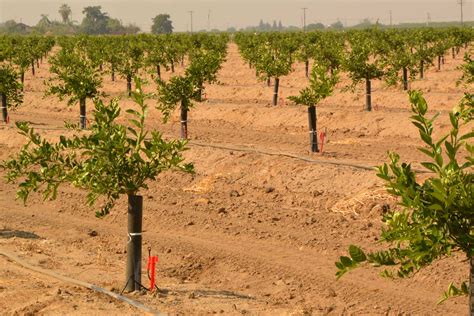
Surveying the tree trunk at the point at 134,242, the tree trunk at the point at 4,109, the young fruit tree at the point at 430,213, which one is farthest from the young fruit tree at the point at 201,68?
the young fruit tree at the point at 430,213

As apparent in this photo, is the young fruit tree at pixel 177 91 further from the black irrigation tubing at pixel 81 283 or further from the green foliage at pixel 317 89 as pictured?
the black irrigation tubing at pixel 81 283

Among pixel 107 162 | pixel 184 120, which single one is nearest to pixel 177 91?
pixel 184 120

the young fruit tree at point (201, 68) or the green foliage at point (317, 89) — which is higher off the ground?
the young fruit tree at point (201, 68)

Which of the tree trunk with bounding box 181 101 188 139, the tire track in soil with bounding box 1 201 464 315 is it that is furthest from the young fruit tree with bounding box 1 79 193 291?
the tree trunk with bounding box 181 101 188 139

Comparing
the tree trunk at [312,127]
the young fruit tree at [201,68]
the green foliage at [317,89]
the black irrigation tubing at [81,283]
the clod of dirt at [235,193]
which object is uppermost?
the young fruit tree at [201,68]

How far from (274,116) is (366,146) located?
8.23 metres

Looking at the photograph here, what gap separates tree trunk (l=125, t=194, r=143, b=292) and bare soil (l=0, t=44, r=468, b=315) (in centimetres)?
36

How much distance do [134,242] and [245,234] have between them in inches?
226

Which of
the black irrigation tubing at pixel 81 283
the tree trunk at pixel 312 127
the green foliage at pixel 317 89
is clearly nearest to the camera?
the black irrigation tubing at pixel 81 283

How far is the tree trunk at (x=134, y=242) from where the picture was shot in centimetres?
1424

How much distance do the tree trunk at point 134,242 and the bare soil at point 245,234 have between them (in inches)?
14.1

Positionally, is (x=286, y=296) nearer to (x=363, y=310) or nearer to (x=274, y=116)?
(x=363, y=310)

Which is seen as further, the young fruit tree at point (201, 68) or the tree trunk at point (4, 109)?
→ the tree trunk at point (4, 109)

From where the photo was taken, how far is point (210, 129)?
36844 mm
